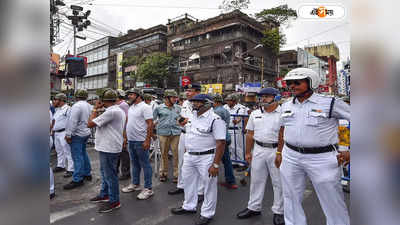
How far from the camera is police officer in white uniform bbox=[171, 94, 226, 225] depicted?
3.44 m

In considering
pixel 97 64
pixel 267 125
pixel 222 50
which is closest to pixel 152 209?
pixel 267 125

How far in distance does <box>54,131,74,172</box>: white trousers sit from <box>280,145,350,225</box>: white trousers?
519 cm

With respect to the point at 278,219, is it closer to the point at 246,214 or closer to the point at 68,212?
the point at 246,214

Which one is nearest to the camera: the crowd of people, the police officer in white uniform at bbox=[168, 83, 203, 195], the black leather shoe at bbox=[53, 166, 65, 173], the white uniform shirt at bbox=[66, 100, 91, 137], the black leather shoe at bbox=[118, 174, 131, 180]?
the crowd of people

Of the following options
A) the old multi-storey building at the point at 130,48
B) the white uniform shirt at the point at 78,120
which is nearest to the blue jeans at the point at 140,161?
the white uniform shirt at the point at 78,120

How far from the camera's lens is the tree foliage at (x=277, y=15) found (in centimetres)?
3447

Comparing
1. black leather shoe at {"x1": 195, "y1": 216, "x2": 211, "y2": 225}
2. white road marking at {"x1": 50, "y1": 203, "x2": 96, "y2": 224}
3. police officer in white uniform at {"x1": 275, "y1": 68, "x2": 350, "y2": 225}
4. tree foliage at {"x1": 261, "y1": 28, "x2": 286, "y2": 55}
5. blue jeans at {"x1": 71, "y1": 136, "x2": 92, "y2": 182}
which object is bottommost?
white road marking at {"x1": 50, "y1": 203, "x2": 96, "y2": 224}

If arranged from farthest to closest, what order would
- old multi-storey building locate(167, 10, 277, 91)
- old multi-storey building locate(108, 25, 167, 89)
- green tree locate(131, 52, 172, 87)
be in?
old multi-storey building locate(108, 25, 167, 89), green tree locate(131, 52, 172, 87), old multi-storey building locate(167, 10, 277, 91)

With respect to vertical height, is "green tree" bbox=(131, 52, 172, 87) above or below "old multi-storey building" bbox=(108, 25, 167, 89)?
below

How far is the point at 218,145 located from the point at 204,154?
270 mm

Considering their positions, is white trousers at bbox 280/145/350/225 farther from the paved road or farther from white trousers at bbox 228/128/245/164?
white trousers at bbox 228/128/245/164

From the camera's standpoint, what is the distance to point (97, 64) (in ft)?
180

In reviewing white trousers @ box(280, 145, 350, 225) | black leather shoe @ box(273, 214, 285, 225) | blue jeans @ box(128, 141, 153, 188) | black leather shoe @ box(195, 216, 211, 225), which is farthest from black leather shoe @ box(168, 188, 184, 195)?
white trousers @ box(280, 145, 350, 225)
